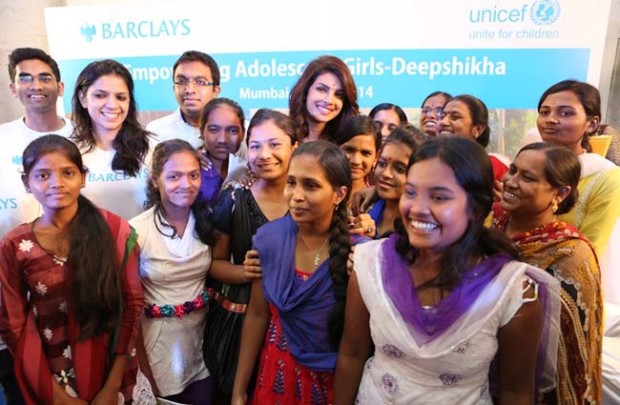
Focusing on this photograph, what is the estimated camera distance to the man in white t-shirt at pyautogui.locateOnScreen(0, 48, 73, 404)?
231 centimetres

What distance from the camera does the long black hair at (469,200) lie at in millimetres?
1117

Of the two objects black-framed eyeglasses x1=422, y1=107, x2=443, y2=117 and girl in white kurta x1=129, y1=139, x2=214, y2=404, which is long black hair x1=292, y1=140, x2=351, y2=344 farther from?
black-framed eyeglasses x1=422, y1=107, x2=443, y2=117

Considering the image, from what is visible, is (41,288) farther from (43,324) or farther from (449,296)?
(449,296)

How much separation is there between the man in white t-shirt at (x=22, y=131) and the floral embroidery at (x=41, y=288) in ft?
3.04

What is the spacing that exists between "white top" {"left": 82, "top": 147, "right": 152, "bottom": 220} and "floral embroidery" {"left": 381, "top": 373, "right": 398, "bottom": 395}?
1652mm

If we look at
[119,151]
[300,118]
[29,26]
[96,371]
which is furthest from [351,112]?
[29,26]

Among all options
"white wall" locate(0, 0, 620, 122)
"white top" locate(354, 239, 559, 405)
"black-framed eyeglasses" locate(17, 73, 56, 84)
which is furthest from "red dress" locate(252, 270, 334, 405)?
"white wall" locate(0, 0, 620, 122)

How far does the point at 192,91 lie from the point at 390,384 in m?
2.14

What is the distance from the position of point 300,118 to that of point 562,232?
5.04 feet

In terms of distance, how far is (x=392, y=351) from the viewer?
122 cm

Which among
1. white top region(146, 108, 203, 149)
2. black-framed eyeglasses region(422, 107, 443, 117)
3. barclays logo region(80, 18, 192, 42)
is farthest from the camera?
barclays logo region(80, 18, 192, 42)

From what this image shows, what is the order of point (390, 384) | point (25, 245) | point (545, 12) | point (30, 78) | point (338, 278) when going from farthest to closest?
point (545, 12)
point (30, 78)
point (25, 245)
point (338, 278)
point (390, 384)

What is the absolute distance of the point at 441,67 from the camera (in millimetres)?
3713

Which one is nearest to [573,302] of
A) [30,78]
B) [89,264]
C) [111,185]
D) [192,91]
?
[89,264]
